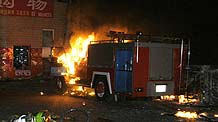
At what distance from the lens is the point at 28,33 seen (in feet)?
80.4

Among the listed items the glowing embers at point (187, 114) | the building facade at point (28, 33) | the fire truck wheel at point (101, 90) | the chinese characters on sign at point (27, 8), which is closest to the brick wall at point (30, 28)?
the building facade at point (28, 33)

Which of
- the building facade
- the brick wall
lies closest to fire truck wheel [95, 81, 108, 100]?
the building facade

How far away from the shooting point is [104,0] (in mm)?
27562

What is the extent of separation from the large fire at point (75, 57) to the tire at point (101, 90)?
196 cm

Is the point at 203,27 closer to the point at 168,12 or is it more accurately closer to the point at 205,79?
the point at 168,12

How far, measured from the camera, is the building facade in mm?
23625

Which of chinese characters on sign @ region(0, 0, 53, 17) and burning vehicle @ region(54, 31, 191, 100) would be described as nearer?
burning vehicle @ region(54, 31, 191, 100)

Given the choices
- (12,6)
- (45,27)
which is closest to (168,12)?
(45,27)

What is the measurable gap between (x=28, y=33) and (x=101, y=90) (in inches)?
442

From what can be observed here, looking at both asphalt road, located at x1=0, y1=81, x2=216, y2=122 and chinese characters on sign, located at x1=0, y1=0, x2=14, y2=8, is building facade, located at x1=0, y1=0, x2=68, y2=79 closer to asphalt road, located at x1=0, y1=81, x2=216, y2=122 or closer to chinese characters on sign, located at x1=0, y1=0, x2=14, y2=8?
chinese characters on sign, located at x1=0, y1=0, x2=14, y2=8

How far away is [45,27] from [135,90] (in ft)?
43.9

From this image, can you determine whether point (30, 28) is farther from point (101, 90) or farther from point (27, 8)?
point (101, 90)

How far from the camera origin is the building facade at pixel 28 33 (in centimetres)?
2362

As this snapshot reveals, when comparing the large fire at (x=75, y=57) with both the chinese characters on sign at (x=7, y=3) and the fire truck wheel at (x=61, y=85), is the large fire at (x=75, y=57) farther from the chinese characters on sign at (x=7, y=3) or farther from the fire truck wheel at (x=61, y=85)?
the chinese characters on sign at (x=7, y=3)
